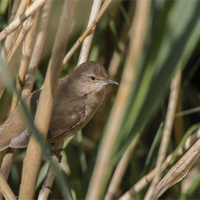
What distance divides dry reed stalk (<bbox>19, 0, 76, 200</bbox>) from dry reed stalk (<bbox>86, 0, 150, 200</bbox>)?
0.78 ft

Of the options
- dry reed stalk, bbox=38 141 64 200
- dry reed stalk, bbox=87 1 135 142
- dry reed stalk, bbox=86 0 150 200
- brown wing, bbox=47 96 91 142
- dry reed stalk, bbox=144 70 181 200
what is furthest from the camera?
dry reed stalk, bbox=87 1 135 142

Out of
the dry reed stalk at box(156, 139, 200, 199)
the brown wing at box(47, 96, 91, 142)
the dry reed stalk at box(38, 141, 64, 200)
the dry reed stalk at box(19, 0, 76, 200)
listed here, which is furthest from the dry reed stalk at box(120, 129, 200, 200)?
the dry reed stalk at box(19, 0, 76, 200)

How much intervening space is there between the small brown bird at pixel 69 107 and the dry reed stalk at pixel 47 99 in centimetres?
46

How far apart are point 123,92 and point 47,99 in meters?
0.36

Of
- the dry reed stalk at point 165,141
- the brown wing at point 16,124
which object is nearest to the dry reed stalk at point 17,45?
the brown wing at point 16,124

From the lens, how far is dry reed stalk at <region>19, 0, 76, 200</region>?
0.90 metres

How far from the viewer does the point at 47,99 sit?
1.00m

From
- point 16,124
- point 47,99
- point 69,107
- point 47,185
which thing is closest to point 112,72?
point 69,107

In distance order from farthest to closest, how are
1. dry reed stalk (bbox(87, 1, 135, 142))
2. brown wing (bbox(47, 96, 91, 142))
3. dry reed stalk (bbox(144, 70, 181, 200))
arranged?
dry reed stalk (bbox(87, 1, 135, 142)), brown wing (bbox(47, 96, 91, 142)), dry reed stalk (bbox(144, 70, 181, 200))

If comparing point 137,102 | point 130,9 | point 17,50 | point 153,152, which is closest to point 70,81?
point 17,50

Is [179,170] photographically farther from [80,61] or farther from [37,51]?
[37,51]

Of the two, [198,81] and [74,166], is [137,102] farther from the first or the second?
[198,81]

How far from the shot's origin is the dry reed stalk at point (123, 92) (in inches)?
28.1

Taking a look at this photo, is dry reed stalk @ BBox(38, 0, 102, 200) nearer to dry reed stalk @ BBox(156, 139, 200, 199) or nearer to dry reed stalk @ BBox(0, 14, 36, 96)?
dry reed stalk @ BBox(0, 14, 36, 96)
